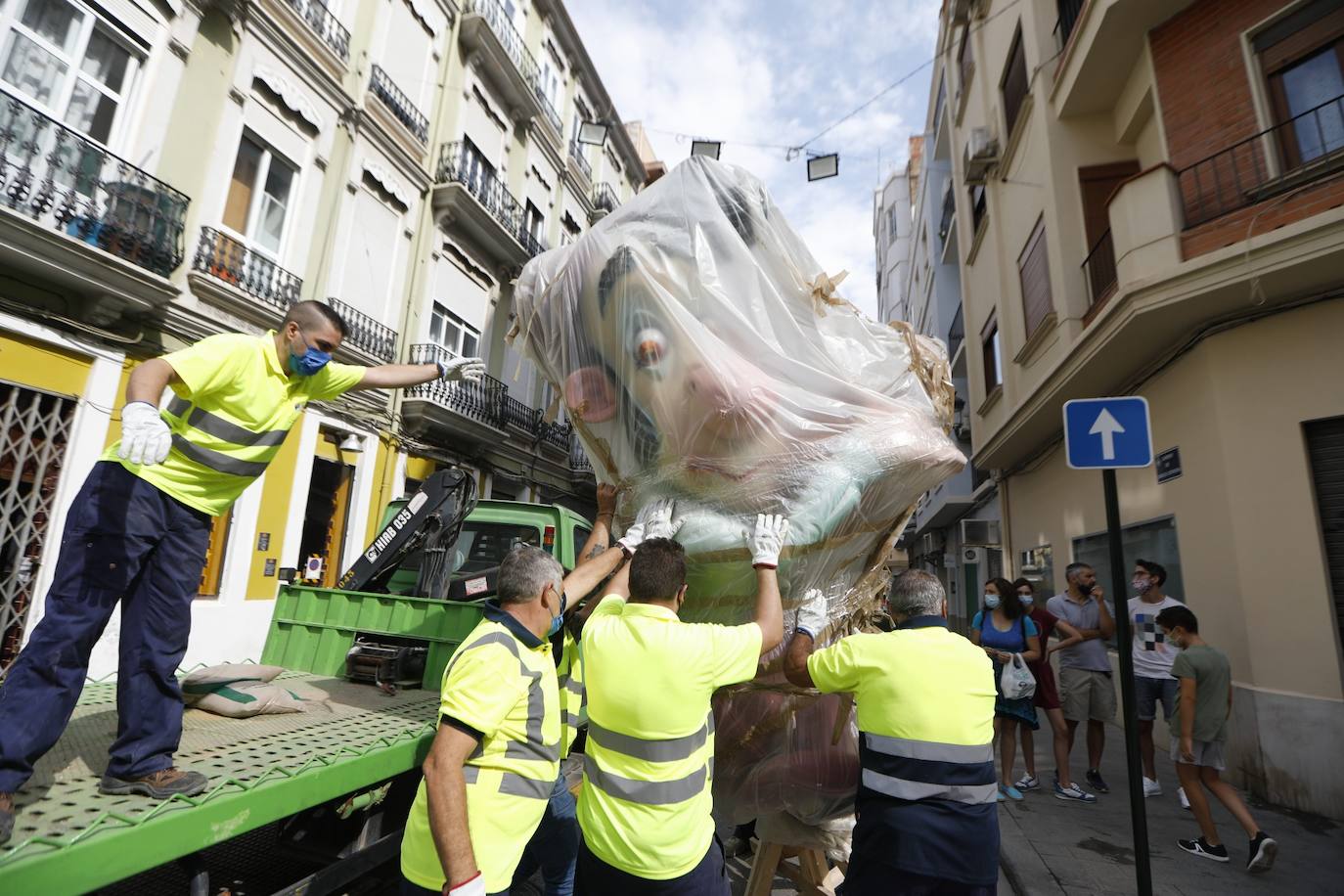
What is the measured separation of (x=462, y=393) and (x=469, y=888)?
11632mm

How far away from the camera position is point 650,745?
82.5 inches

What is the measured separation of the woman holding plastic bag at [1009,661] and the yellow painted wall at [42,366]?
893cm

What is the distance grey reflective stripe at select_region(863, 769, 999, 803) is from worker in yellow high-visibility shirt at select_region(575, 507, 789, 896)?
2.00 ft

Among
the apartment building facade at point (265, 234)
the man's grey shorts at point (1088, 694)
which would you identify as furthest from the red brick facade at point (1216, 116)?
the apartment building facade at point (265, 234)

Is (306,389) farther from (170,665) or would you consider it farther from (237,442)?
(170,665)

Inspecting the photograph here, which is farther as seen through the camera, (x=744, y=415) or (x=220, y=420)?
(x=744, y=415)

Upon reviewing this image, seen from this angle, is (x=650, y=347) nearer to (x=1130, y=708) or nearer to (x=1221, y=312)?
(x=1130, y=708)

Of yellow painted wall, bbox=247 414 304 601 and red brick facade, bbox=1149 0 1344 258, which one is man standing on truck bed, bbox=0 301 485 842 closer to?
red brick facade, bbox=1149 0 1344 258

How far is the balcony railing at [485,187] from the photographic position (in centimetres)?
1264

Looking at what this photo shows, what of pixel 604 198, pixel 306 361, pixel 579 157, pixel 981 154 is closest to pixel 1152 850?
pixel 306 361

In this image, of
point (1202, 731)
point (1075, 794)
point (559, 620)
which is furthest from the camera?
point (1075, 794)

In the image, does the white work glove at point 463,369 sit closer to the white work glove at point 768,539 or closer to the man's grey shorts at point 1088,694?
the white work glove at point 768,539

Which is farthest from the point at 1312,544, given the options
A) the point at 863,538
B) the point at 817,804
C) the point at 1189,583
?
the point at 817,804

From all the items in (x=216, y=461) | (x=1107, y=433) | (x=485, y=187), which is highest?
(x=485, y=187)
